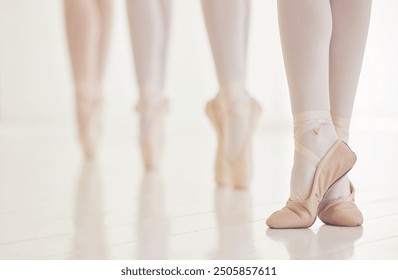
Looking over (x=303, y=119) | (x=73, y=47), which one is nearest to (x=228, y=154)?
(x=303, y=119)

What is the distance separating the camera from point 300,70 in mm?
994

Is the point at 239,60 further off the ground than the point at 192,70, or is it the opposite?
the point at 239,60

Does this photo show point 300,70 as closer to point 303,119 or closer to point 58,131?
point 303,119

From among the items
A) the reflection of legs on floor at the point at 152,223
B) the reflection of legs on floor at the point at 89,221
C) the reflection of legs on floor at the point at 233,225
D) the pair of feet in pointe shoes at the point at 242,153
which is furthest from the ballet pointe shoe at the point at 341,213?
the reflection of legs on floor at the point at 89,221

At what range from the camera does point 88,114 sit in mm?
2201

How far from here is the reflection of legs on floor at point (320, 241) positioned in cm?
84

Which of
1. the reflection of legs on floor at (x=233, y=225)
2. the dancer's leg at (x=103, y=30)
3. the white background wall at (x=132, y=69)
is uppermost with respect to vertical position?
the dancer's leg at (x=103, y=30)

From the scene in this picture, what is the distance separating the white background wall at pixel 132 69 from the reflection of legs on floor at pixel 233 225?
A: 2448mm

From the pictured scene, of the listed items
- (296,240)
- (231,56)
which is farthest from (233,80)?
(296,240)

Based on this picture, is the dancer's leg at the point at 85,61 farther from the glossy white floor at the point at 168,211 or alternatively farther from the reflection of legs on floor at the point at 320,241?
the reflection of legs on floor at the point at 320,241

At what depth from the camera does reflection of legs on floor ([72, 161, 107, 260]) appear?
88 centimetres

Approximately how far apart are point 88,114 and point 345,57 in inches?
50.4

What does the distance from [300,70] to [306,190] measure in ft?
0.61

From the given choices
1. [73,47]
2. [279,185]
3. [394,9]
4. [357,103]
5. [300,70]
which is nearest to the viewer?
[300,70]
